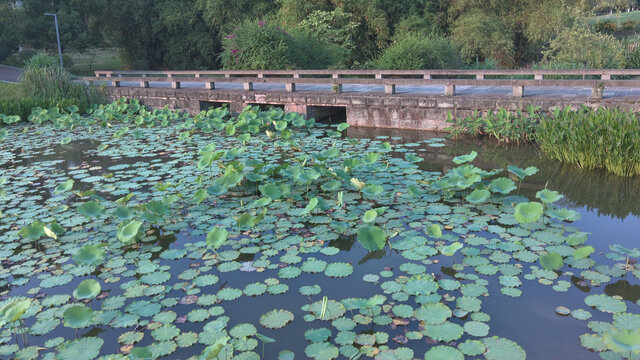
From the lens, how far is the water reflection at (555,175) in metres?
5.48

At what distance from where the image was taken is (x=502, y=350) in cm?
291

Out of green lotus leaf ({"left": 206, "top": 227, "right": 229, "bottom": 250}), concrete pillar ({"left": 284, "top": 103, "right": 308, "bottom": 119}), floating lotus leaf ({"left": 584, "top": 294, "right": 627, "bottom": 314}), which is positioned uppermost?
concrete pillar ({"left": 284, "top": 103, "right": 308, "bottom": 119})

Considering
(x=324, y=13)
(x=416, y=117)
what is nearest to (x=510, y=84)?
(x=416, y=117)

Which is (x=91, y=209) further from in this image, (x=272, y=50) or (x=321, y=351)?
(x=272, y=50)

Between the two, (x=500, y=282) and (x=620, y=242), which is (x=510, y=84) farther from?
(x=500, y=282)

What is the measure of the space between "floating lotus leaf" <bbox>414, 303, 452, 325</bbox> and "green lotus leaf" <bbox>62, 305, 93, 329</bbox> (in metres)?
2.16

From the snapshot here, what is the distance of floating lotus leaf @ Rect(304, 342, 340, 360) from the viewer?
2908 mm

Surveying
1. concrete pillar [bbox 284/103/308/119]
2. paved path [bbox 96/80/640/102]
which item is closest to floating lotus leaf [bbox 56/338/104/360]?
paved path [bbox 96/80/640/102]

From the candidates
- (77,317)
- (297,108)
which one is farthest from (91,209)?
(297,108)

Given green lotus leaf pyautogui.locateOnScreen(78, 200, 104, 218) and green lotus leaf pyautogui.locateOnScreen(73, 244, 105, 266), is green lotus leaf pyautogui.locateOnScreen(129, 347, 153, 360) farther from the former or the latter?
green lotus leaf pyautogui.locateOnScreen(78, 200, 104, 218)

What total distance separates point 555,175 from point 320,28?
12.6 m

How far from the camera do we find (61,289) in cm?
389

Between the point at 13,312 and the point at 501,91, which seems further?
the point at 501,91

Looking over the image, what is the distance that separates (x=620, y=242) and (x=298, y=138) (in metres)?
5.88
